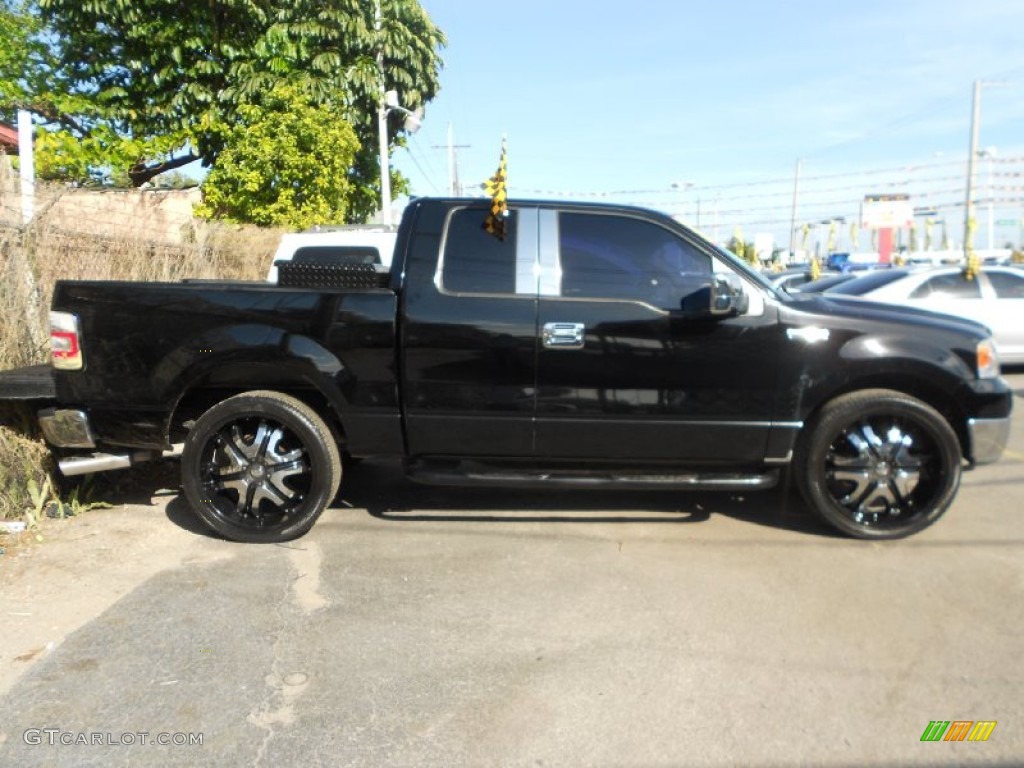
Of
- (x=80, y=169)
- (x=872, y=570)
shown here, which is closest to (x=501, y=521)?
(x=872, y=570)

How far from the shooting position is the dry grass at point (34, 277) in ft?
15.6

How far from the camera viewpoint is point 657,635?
11.2ft

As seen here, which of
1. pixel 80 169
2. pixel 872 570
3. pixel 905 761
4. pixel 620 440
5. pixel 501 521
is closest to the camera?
pixel 905 761

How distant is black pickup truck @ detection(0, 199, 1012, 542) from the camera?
4234 millimetres

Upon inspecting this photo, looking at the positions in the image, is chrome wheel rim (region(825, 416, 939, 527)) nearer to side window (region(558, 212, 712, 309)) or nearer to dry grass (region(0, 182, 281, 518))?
side window (region(558, 212, 712, 309))

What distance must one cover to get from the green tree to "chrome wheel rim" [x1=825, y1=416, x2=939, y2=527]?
11720 millimetres

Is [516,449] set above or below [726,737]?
above

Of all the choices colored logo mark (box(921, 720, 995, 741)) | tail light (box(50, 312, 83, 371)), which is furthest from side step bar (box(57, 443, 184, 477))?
colored logo mark (box(921, 720, 995, 741))

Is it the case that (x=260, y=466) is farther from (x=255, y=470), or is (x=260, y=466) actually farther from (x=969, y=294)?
(x=969, y=294)

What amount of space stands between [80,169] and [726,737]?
51.9 feet

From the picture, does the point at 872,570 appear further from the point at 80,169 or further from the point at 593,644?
the point at 80,169

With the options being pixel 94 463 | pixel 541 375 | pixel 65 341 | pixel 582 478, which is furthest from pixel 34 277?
pixel 582 478

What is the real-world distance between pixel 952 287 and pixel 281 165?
11.1 metres

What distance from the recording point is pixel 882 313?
14.3 feet
